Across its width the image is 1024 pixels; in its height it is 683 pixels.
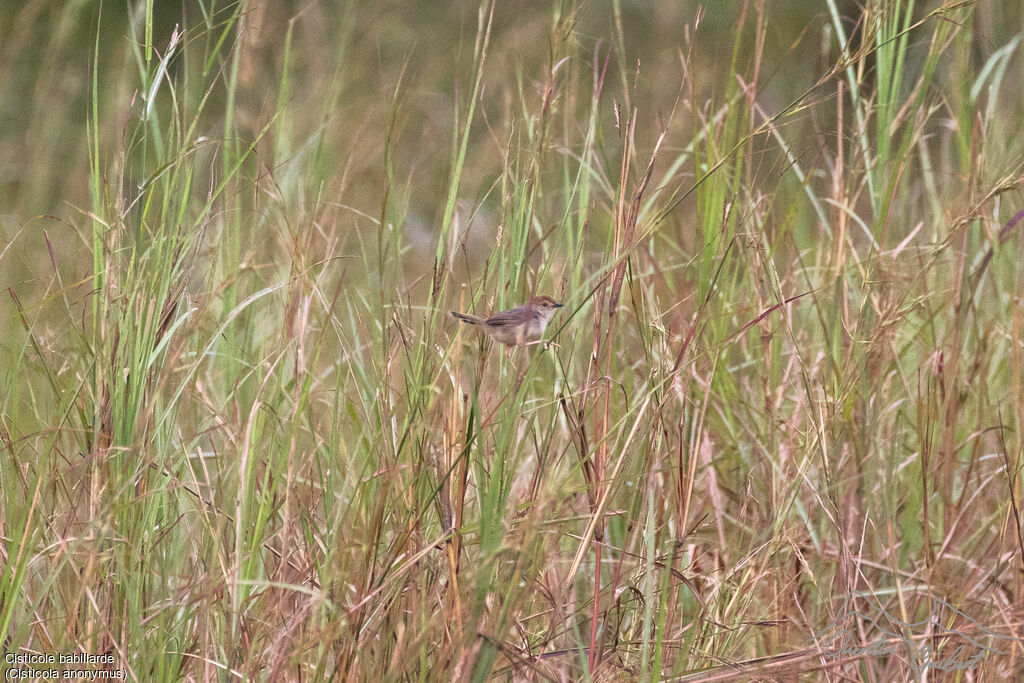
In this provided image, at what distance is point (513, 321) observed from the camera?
1403 mm

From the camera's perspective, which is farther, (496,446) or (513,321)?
(513,321)

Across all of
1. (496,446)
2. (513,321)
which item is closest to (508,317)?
(513,321)

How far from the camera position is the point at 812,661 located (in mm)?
1494

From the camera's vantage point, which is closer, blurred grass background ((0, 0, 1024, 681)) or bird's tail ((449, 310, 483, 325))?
blurred grass background ((0, 0, 1024, 681))

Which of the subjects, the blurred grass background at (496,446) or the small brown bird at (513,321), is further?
the small brown bird at (513,321)

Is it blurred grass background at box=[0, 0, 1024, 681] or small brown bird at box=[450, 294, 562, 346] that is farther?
small brown bird at box=[450, 294, 562, 346]

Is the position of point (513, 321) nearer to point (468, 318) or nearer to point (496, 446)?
point (468, 318)

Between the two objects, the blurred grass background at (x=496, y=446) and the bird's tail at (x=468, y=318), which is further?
the bird's tail at (x=468, y=318)

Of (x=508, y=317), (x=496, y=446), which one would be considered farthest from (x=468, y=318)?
(x=496, y=446)

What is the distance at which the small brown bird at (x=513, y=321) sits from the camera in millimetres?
1371

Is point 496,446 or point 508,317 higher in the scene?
point 508,317

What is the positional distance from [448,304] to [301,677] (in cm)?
56

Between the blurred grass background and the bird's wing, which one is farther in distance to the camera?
the bird's wing

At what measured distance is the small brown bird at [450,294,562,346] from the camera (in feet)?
4.50
